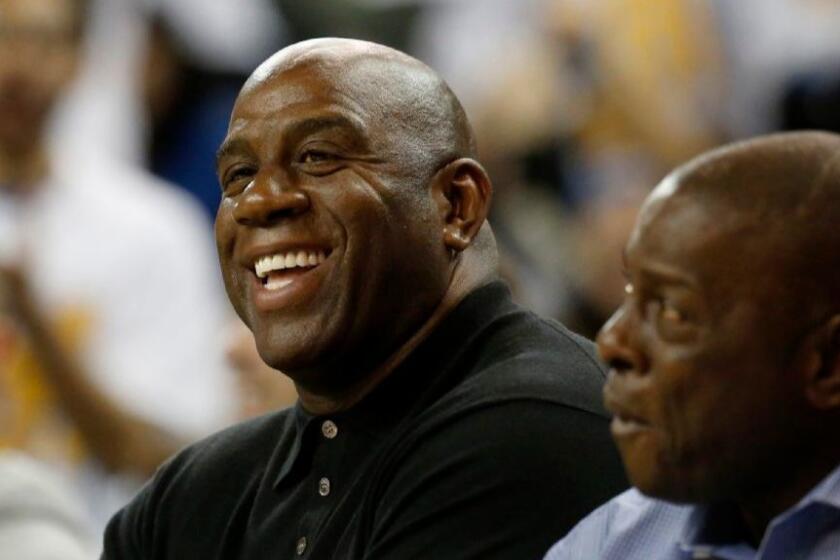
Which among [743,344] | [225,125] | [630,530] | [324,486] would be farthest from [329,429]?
[225,125]

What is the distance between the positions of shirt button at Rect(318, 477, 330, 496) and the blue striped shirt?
1.69 ft

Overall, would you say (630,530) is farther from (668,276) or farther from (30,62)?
(30,62)

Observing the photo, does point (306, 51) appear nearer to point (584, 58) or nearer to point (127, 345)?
point (127, 345)

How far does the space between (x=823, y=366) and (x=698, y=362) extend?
4.6 inches

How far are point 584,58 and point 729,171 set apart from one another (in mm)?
4094

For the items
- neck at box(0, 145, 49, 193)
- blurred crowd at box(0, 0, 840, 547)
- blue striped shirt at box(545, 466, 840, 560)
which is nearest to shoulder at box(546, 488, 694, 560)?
blue striped shirt at box(545, 466, 840, 560)

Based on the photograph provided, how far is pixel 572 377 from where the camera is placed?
2.53 meters

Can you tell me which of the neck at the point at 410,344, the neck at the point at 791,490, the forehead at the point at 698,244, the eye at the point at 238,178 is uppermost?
the eye at the point at 238,178

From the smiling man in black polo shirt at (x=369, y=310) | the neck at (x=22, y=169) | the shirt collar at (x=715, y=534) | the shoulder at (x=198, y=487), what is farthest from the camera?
the neck at (x=22, y=169)

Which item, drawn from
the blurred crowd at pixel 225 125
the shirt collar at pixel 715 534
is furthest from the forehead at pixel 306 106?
the blurred crowd at pixel 225 125

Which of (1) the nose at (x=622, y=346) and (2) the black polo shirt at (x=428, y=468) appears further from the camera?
(2) the black polo shirt at (x=428, y=468)

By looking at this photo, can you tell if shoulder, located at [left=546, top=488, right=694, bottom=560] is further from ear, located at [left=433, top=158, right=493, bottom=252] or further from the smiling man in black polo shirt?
ear, located at [left=433, top=158, right=493, bottom=252]

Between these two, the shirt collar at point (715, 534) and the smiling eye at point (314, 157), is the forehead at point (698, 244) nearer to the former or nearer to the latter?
the shirt collar at point (715, 534)

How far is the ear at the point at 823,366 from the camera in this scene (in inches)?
73.0
